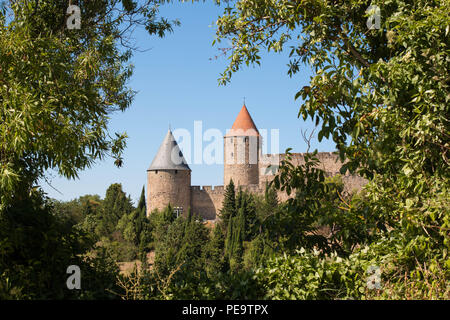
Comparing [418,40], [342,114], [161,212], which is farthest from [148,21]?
[161,212]

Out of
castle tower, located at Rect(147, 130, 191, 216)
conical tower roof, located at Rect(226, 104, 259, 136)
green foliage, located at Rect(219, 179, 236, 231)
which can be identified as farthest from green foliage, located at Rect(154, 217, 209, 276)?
conical tower roof, located at Rect(226, 104, 259, 136)

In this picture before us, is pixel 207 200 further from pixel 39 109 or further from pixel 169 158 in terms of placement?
pixel 39 109

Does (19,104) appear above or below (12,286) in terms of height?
above

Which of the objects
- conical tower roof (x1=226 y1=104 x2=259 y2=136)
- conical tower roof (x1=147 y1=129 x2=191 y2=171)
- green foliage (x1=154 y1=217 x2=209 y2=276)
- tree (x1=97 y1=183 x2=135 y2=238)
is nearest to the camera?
green foliage (x1=154 y1=217 x2=209 y2=276)

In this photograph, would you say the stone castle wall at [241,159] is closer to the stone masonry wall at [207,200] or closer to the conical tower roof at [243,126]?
the conical tower roof at [243,126]

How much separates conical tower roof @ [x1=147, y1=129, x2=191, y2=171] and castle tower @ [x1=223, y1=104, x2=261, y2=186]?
2856 mm

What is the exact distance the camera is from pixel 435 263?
3443mm

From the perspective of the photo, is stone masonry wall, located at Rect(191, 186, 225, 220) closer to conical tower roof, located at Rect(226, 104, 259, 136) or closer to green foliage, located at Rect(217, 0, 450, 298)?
conical tower roof, located at Rect(226, 104, 259, 136)

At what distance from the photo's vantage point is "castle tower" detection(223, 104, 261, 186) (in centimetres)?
3228

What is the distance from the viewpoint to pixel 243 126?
33.4 metres

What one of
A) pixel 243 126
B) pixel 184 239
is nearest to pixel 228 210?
pixel 184 239

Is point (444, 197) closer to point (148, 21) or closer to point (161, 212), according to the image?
point (148, 21)

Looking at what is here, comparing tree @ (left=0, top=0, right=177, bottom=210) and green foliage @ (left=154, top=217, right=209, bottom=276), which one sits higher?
tree @ (left=0, top=0, right=177, bottom=210)

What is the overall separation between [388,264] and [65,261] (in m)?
2.36
